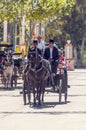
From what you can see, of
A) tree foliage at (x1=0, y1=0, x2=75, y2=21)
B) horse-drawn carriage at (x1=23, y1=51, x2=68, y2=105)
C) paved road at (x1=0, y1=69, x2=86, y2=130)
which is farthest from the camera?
tree foliage at (x1=0, y1=0, x2=75, y2=21)

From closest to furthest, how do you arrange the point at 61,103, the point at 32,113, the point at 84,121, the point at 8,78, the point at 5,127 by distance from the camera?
the point at 5,127 → the point at 84,121 → the point at 32,113 → the point at 61,103 → the point at 8,78

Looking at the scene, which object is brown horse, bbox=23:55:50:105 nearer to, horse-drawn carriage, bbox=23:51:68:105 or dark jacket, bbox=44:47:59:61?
horse-drawn carriage, bbox=23:51:68:105

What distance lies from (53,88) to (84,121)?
535cm

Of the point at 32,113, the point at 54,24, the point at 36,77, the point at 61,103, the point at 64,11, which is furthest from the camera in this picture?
the point at 54,24

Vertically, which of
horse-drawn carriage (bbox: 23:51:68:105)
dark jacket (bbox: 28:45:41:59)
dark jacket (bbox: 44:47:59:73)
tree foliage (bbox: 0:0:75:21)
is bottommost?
horse-drawn carriage (bbox: 23:51:68:105)

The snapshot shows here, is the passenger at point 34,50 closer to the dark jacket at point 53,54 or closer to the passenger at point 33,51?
the passenger at point 33,51

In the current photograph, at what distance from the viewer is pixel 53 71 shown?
1933 centimetres

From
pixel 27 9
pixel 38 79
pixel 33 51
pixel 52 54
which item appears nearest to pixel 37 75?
pixel 38 79

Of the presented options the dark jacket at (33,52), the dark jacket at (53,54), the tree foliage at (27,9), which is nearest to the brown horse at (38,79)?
the dark jacket at (33,52)

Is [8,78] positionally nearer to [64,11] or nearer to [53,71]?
[53,71]

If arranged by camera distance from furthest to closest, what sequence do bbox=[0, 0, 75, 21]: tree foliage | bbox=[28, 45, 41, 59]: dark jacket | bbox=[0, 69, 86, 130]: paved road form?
bbox=[0, 0, 75, 21]: tree foliage, bbox=[28, 45, 41, 59]: dark jacket, bbox=[0, 69, 86, 130]: paved road

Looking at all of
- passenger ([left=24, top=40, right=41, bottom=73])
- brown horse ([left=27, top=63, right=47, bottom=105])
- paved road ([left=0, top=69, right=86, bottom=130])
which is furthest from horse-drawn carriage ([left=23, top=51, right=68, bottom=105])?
paved road ([left=0, top=69, right=86, bottom=130])

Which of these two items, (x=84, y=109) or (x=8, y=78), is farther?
(x=8, y=78)

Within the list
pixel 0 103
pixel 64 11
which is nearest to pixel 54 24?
pixel 64 11
